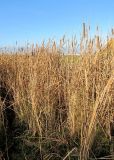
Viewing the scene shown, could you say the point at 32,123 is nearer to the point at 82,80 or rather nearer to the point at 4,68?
the point at 82,80

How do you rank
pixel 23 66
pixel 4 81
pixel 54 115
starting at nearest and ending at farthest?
pixel 54 115
pixel 23 66
pixel 4 81

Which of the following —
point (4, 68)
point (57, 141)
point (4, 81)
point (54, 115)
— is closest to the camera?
point (57, 141)

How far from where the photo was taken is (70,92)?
3.85m

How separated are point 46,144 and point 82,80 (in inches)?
27.8

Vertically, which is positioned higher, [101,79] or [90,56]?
[90,56]

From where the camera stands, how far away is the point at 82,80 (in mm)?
3557

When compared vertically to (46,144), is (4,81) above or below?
above

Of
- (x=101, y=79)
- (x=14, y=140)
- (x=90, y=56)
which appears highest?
(x=90, y=56)

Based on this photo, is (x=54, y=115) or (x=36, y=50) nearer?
(x=54, y=115)

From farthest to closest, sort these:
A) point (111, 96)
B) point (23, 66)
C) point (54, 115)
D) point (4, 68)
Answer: point (4, 68) → point (23, 66) → point (54, 115) → point (111, 96)

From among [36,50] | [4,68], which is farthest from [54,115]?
[4,68]

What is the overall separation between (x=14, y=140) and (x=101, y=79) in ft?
3.70

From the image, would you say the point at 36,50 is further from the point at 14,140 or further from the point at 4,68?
the point at 4,68

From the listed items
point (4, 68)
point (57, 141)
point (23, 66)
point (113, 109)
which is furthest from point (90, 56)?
point (4, 68)
